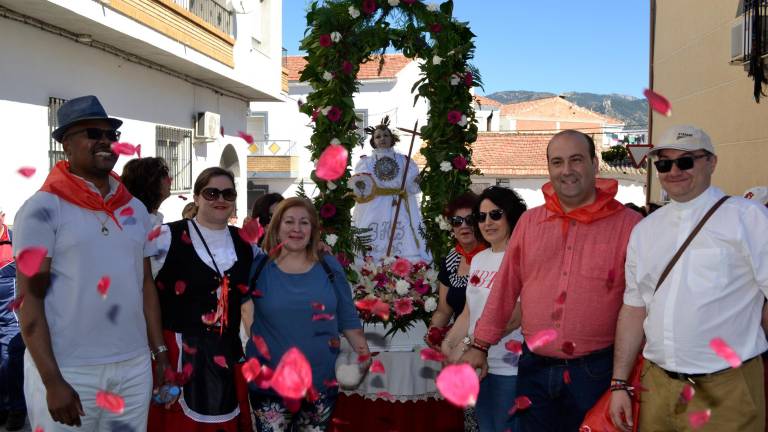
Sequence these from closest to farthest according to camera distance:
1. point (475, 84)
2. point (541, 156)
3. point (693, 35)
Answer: point (475, 84) → point (693, 35) → point (541, 156)

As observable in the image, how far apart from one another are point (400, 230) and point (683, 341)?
431 centimetres

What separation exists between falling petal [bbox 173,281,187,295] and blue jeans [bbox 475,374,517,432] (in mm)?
1728

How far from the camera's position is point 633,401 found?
3369 mm

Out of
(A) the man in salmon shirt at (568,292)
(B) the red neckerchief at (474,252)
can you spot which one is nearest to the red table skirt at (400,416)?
(B) the red neckerchief at (474,252)

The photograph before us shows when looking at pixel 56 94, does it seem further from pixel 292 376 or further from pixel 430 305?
pixel 292 376

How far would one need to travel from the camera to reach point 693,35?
42.0 feet

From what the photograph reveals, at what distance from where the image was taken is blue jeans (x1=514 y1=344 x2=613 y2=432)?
11.6 ft

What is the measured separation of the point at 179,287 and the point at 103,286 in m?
0.74

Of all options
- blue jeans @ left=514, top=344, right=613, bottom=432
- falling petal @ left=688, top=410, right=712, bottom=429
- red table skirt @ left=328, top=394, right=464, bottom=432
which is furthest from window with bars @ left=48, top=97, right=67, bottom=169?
falling petal @ left=688, top=410, right=712, bottom=429

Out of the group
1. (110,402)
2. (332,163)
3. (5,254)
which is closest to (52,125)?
(5,254)

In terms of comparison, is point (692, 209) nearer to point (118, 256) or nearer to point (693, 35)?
point (118, 256)

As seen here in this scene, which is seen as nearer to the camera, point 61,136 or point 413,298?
point 61,136

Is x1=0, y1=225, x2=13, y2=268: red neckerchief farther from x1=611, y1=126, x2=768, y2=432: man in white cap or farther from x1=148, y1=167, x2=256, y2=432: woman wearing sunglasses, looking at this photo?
x1=611, y1=126, x2=768, y2=432: man in white cap

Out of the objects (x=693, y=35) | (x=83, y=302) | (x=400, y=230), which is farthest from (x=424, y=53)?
(x=693, y=35)
